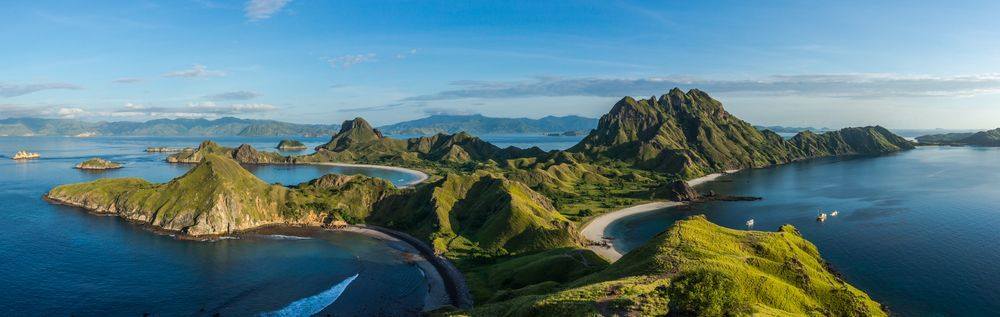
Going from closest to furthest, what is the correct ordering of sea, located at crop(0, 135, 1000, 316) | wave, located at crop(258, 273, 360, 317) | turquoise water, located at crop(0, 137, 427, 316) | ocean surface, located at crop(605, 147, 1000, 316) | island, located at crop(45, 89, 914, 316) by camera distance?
island, located at crop(45, 89, 914, 316)
wave, located at crop(258, 273, 360, 317)
turquoise water, located at crop(0, 137, 427, 316)
sea, located at crop(0, 135, 1000, 316)
ocean surface, located at crop(605, 147, 1000, 316)

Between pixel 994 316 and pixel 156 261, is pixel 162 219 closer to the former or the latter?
pixel 156 261

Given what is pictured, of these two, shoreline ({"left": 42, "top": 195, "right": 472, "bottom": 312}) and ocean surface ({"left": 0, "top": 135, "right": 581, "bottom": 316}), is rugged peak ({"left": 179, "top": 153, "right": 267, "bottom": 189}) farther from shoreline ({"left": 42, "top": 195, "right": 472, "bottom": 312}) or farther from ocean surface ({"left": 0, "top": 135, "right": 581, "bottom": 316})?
ocean surface ({"left": 0, "top": 135, "right": 581, "bottom": 316})

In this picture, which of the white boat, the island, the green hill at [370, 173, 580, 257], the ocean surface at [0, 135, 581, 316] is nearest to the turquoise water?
the ocean surface at [0, 135, 581, 316]

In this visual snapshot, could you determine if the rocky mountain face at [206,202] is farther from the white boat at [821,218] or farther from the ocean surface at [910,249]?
the white boat at [821,218]

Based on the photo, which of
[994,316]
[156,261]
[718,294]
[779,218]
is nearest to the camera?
[718,294]

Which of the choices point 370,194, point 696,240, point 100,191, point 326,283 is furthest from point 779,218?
point 100,191

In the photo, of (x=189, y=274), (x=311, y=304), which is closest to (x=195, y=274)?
(x=189, y=274)
